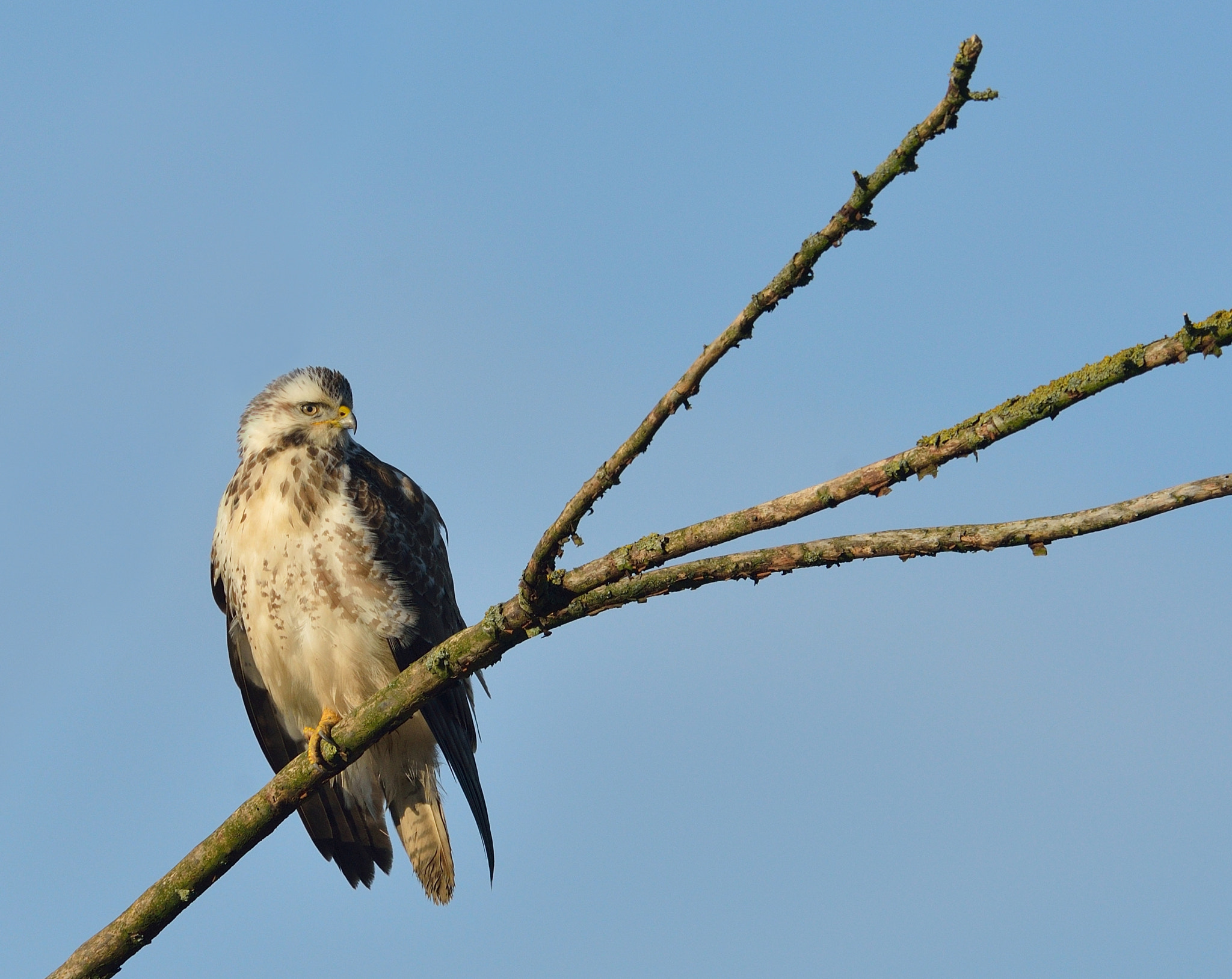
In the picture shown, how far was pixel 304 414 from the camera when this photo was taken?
7.16 metres

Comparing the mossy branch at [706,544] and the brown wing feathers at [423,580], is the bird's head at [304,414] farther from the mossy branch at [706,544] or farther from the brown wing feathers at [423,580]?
the mossy branch at [706,544]

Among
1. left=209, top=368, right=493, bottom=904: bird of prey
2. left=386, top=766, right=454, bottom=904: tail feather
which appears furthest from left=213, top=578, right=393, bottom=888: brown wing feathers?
left=386, top=766, right=454, bottom=904: tail feather

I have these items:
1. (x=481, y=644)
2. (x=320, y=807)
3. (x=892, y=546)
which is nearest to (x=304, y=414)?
(x=320, y=807)

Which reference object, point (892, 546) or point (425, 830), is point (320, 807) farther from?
point (892, 546)

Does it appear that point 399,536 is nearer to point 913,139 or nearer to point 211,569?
point 211,569

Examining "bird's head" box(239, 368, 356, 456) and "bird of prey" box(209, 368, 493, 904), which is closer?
"bird of prey" box(209, 368, 493, 904)

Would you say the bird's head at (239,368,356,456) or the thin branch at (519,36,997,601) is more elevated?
the bird's head at (239,368,356,456)

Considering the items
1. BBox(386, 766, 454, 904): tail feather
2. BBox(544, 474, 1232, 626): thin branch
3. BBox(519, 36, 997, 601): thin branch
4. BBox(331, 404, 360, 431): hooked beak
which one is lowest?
BBox(544, 474, 1232, 626): thin branch

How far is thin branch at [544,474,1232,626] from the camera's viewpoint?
3.18 meters

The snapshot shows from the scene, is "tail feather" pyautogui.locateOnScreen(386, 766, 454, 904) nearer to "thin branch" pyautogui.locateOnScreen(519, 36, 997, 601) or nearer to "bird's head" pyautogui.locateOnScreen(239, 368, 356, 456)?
"bird's head" pyautogui.locateOnScreen(239, 368, 356, 456)

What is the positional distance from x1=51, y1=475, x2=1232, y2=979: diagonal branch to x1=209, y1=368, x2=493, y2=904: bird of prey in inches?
56.7

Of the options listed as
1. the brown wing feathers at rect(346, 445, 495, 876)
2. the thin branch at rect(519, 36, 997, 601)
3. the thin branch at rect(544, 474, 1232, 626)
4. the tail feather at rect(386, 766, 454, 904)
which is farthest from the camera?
the tail feather at rect(386, 766, 454, 904)

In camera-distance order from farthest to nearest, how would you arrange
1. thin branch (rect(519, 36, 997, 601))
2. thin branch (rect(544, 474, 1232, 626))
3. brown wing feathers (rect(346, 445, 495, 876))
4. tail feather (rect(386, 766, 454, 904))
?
tail feather (rect(386, 766, 454, 904)) → brown wing feathers (rect(346, 445, 495, 876)) → thin branch (rect(544, 474, 1232, 626)) → thin branch (rect(519, 36, 997, 601))

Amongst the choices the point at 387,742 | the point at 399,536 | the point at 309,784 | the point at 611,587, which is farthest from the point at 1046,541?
the point at 387,742
